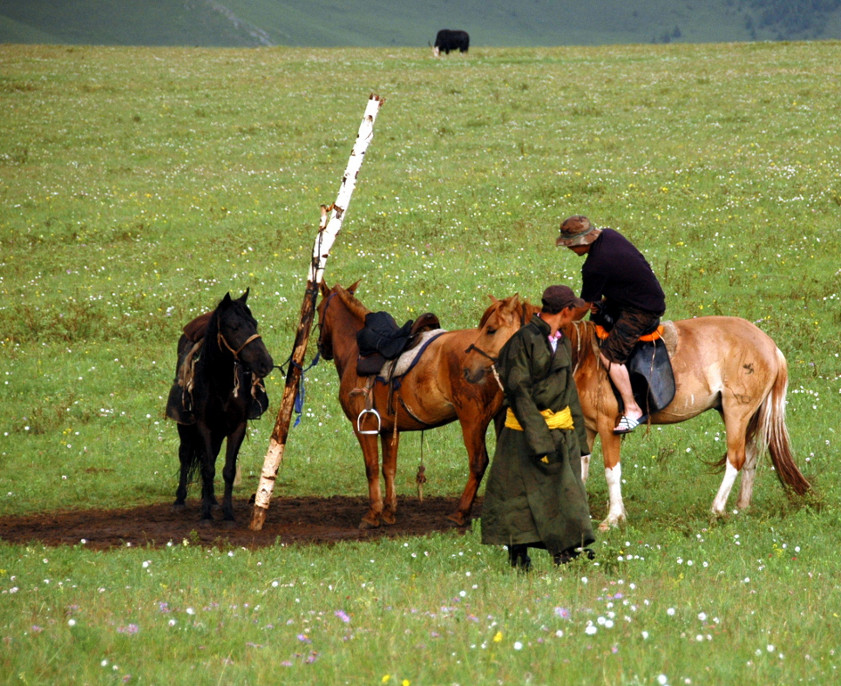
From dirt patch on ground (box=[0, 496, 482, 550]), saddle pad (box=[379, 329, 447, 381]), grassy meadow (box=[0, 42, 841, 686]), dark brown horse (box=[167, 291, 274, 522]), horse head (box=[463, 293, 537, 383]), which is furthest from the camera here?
saddle pad (box=[379, 329, 447, 381])

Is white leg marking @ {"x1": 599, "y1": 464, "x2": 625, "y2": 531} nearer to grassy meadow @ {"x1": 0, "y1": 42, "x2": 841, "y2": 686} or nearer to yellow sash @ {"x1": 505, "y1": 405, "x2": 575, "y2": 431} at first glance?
grassy meadow @ {"x1": 0, "y1": 42, "x2": 841, "y2": 686}

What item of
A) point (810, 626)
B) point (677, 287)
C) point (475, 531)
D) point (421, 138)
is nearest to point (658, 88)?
point (421, 138)

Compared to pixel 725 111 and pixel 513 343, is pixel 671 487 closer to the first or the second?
pixel 513 343

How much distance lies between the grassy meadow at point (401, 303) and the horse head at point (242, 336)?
198cm

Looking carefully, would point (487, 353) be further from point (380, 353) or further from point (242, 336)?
point (242, 336)

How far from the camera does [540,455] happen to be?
26.5 feet

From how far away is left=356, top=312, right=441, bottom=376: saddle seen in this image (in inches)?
435

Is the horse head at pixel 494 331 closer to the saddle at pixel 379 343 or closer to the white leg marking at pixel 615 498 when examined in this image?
the saddle at pixel 379 343

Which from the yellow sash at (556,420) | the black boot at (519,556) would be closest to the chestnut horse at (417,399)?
the yellow sash at (556,420)

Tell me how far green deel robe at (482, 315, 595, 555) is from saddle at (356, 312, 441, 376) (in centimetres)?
289

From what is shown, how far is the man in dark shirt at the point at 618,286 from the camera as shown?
10.1 m

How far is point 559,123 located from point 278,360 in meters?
22.7

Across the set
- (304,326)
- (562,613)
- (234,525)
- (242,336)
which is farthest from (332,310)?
(562,613)

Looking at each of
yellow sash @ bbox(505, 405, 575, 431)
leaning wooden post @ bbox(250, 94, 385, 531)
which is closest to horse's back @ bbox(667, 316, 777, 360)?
yellow sash @ bbox(505, 405, 575, 431)
